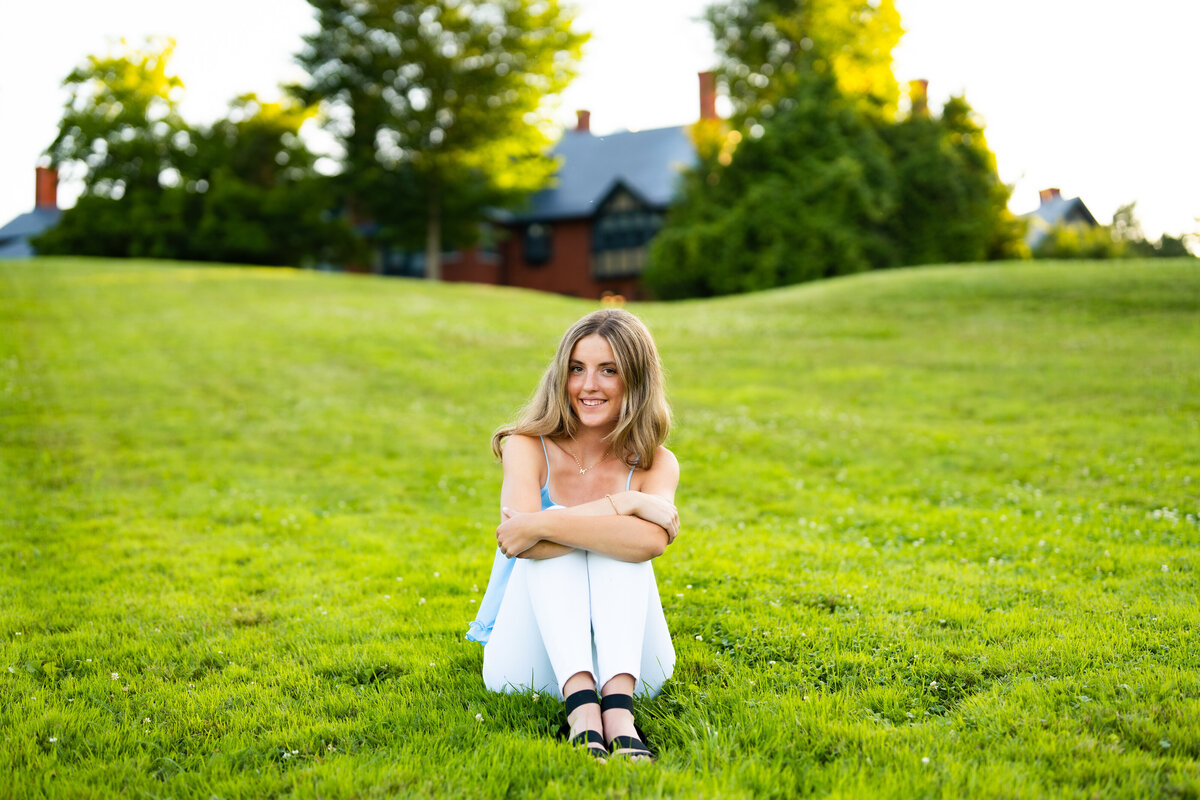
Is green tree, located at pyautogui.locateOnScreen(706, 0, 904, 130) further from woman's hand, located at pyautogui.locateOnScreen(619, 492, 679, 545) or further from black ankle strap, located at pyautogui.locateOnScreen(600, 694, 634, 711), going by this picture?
black ankle strap, located at pyautogui.locateOnScreen(600, 694, 634, 711)

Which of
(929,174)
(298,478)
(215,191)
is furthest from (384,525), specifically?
(215,191)

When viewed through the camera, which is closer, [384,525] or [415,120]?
[384,525]

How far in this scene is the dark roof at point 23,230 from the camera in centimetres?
6294

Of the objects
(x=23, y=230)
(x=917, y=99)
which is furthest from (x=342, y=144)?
(x=23, y=230)

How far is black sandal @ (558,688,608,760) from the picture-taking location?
140 inches

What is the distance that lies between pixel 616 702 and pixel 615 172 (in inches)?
1926

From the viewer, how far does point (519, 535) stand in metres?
3.92

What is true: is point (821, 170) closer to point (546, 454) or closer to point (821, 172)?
point (821, 172)

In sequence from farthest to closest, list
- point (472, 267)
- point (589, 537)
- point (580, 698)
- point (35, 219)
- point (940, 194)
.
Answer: point (35, 219)
point (472, 267)
point (940, 194)
point (589, 537)
point (580, 698)

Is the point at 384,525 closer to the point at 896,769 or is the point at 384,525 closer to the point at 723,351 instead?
the point at 896,769

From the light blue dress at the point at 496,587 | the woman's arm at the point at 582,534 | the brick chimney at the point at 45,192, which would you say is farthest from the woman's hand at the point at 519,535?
the brick chimney at the point at 45,192

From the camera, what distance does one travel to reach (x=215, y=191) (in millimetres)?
43969

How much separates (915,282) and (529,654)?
22.7 m

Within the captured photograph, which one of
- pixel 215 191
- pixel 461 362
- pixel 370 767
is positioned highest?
pixel 215 191
